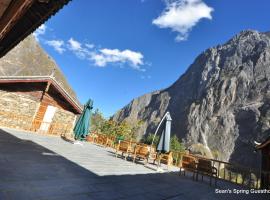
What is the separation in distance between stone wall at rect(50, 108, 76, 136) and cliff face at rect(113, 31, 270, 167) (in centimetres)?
6563

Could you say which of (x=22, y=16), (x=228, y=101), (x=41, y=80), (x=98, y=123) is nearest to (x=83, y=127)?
(x=41, y=80)

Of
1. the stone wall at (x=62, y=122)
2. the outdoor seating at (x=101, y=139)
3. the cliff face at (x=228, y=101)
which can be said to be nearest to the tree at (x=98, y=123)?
the cliff face at (x=228, y=101)

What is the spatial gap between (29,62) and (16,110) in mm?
36601

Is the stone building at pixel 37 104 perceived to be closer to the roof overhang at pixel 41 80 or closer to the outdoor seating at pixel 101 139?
the roof overhang at pixel 41 80

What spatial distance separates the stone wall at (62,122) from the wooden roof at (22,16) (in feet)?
39.4

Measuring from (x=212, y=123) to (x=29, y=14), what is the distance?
3702 inches


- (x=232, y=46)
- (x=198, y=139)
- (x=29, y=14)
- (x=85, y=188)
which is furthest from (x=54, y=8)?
(x=232, y=46)

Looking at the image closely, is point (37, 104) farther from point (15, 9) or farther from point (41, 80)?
point (15, 9)

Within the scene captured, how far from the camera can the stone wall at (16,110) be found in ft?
50.9

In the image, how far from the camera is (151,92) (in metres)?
162

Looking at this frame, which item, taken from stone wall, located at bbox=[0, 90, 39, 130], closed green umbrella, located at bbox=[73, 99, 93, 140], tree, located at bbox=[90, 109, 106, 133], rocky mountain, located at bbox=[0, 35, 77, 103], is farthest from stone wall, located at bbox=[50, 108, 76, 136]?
tree, located at bbox=[90, 109, 106, 133]

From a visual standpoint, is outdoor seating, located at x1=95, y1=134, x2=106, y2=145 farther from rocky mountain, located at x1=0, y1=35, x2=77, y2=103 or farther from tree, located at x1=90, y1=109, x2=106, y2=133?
tree, located at x1=90, y1=109, x2=106, y2=133

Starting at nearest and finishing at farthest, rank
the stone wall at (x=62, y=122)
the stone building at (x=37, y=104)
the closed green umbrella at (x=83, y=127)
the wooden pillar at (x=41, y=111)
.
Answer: the closed green umbrella at (x=83, y=127) → the stone building at (x=37, y=104) → the wooden pillar at (x=41, y=111) → the stone wall at (x=62, y=122)

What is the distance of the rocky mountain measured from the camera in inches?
1571
